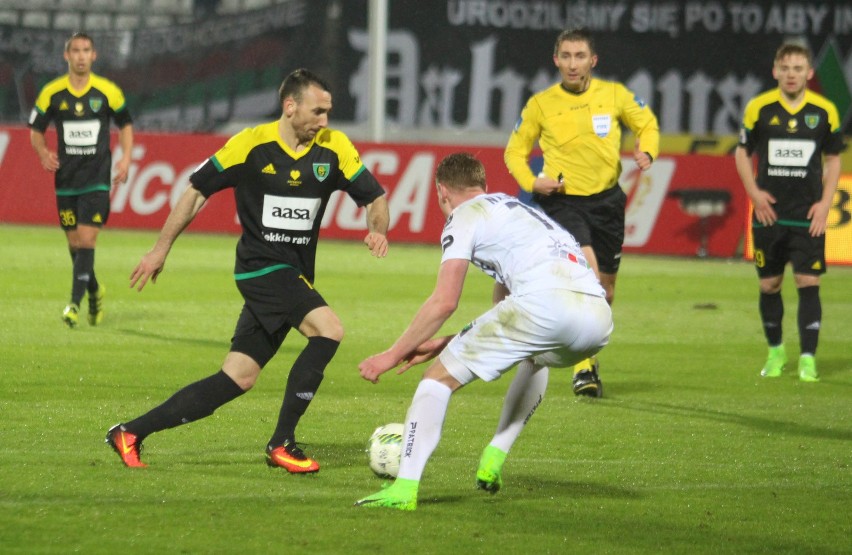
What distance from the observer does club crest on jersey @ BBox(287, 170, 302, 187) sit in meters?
6.52

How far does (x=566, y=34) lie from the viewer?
8867 mm

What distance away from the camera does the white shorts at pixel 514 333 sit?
18.6 feet

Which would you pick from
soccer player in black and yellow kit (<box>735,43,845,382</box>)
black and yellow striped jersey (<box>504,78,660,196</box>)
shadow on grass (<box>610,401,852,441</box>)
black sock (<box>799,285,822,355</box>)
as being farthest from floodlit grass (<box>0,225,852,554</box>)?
black and yellow striped jersey (<box>504,78,660,196</box>)

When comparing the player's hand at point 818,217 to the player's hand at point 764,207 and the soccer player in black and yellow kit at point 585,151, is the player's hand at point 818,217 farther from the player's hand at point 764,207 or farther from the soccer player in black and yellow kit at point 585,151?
the soccer player in black and yellow kit at point 585,151

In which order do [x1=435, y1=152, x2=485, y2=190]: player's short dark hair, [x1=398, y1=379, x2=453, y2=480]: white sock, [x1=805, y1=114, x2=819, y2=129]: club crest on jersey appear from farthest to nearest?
[x1=805, y1=114, x2=819, y2=129]: club crest on jersey
[x1=435, y1=152, x2=485, y2=190]: player's short dark hair
[x1=398, y1=379, x2=453, y2=480]: white sock

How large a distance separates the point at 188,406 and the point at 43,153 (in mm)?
6036

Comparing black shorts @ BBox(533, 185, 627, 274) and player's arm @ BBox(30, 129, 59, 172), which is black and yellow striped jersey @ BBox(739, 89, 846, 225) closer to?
black shorts @ BBox(533, 185, 627, 274)

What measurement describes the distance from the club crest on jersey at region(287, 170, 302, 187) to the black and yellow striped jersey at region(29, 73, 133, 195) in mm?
5809

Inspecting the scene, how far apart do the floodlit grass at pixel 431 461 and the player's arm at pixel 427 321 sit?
59 cm

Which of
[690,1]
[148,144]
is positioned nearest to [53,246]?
[148,144]

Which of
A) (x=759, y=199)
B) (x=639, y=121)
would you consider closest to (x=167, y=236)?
(x=639, y=121)

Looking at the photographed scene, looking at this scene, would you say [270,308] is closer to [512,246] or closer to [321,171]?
[321,171]

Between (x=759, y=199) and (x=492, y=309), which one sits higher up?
(x=492, y=309)

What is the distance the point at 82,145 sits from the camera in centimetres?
1209
